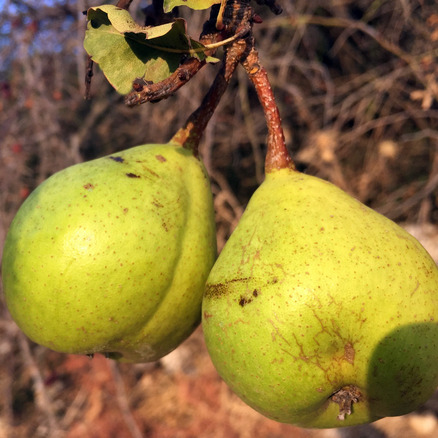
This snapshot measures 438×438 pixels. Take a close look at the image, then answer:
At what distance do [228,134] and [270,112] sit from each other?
8.50 ft

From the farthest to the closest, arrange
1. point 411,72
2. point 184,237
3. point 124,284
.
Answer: point 411,72
point 184,237
point 124,284

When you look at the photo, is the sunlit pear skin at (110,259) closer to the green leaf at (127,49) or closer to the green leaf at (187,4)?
the green leaf at (127,49)

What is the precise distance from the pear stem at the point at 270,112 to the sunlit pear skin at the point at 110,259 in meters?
0.26

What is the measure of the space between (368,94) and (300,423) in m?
2.89

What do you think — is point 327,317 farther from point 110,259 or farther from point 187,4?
point 187,4

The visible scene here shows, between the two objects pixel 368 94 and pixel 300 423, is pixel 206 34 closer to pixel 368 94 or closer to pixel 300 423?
pixel 300 423

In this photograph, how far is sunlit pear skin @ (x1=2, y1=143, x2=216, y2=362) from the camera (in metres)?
1.10

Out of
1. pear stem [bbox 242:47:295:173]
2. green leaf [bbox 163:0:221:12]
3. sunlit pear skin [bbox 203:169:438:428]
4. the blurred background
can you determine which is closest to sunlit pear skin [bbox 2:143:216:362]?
sunlit pear skin [bbox 203:169:438:428]

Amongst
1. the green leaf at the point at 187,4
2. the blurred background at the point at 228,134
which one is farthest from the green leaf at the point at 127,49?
the blurred background at the point at 228,134

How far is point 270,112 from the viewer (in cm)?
122

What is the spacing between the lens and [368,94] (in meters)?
3.48

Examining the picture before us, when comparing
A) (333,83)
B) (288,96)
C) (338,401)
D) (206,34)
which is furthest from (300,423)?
(333,83)

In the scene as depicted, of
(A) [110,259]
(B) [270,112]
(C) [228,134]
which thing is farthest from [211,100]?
(C) [228,134]

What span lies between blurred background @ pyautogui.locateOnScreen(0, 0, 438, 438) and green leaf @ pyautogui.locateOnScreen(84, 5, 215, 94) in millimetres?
1981
